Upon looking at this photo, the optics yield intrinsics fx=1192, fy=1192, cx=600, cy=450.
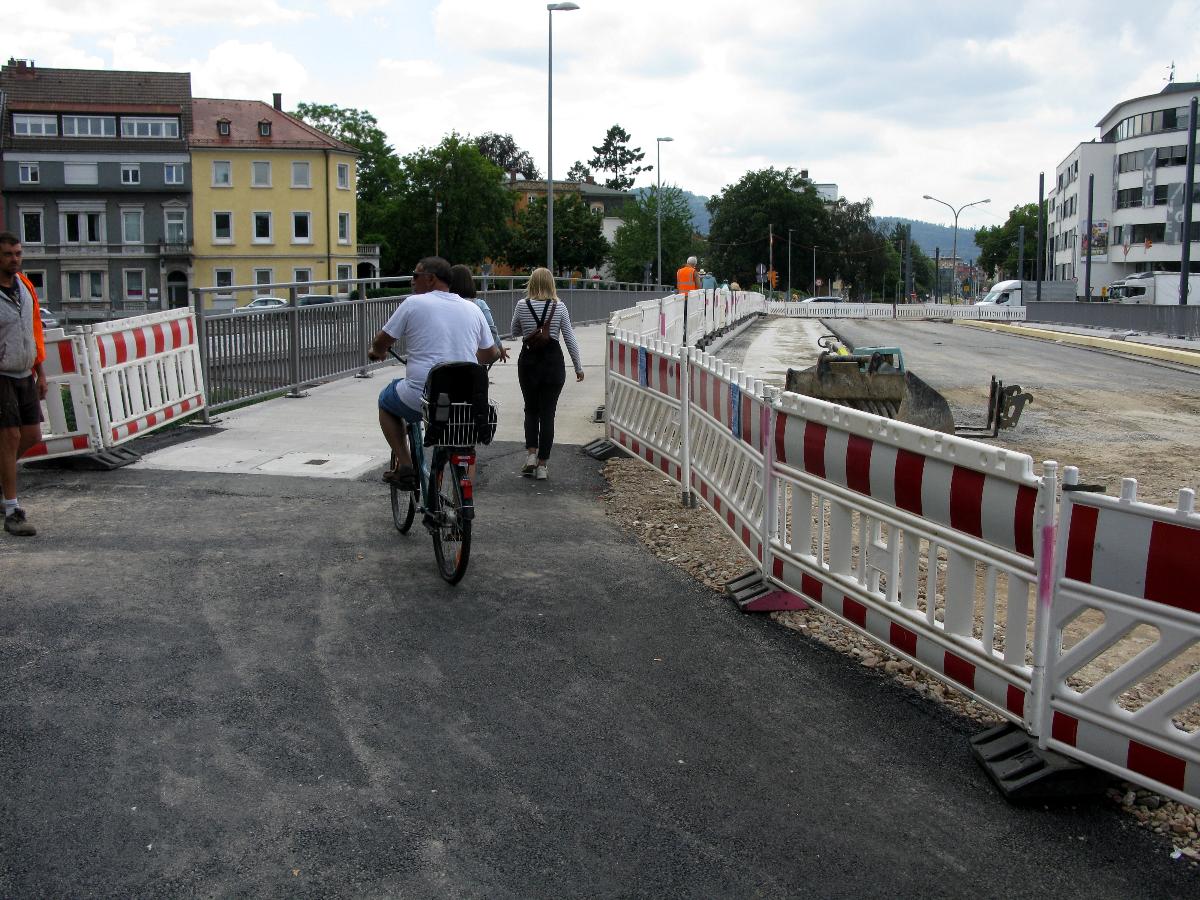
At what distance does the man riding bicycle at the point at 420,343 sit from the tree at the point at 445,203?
3603 inches

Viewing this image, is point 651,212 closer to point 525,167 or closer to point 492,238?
point 492,238

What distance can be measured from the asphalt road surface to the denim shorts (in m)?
0.87

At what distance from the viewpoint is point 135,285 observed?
268 feet

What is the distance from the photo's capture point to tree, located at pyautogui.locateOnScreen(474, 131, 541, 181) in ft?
447

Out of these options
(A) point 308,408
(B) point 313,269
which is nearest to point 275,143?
(B) point 313,269

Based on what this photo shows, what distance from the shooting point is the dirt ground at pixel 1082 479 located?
191 inches

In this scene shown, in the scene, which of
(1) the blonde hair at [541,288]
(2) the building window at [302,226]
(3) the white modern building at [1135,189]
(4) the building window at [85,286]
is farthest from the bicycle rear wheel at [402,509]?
(3) the white modern building at [1135,189]

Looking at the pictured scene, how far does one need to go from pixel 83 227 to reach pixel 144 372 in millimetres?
78155

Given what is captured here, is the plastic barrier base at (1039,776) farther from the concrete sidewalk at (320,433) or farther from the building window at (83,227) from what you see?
the building window at (83,227)

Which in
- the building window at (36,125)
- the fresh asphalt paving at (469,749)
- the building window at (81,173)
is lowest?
the fresh asphalt paving at (469,749)

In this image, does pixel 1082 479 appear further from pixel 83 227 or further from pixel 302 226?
pixel 83 227

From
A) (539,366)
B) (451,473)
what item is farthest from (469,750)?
(539,366)

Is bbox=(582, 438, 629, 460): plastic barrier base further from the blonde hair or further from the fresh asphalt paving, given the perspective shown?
the fresh asphalt paving

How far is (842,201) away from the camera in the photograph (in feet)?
465
